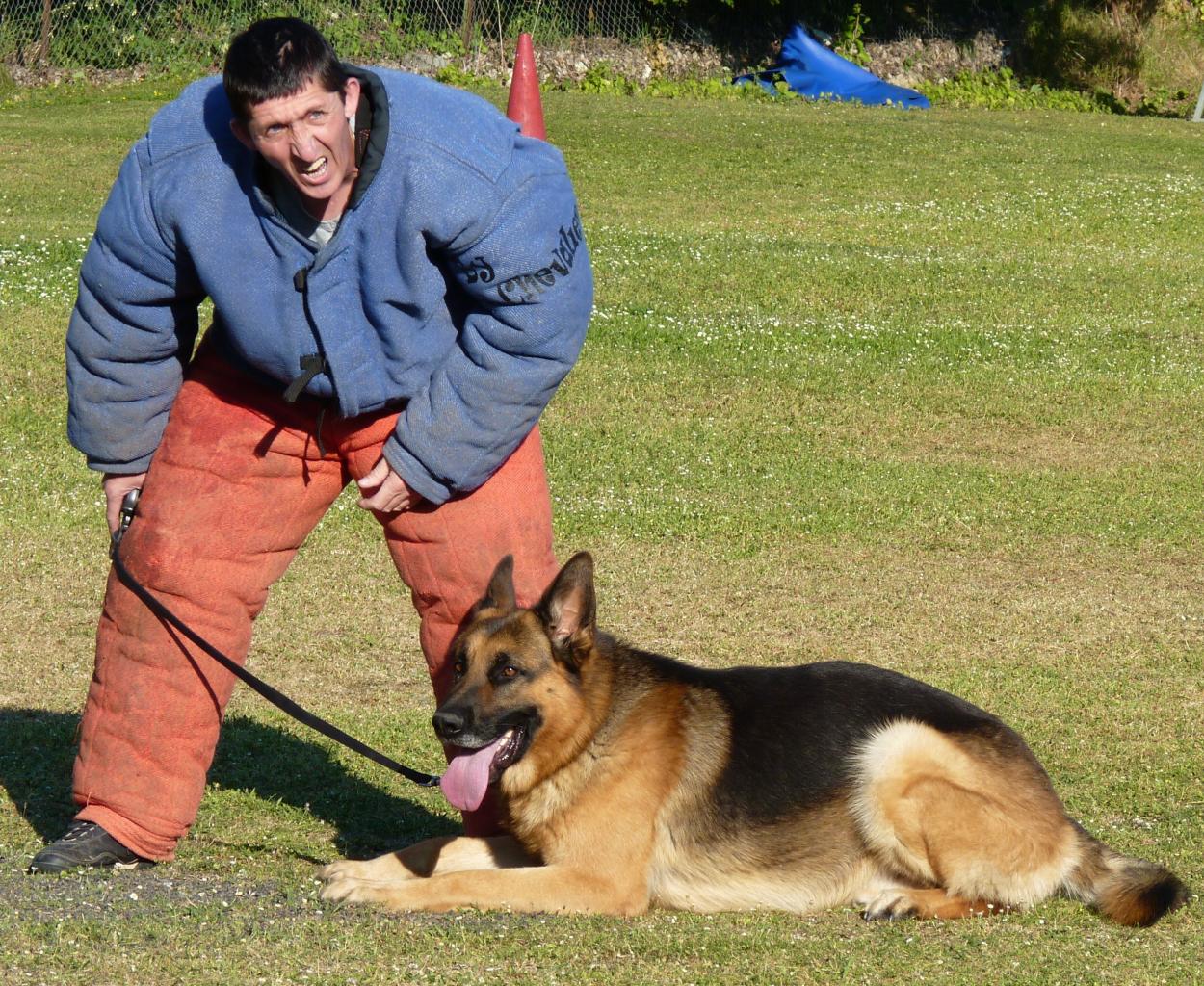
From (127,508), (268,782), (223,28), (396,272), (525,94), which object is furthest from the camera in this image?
(223,28)

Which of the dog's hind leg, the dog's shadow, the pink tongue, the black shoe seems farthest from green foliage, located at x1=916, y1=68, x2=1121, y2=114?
the black shoe

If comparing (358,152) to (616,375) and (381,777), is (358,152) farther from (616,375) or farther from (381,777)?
→ (616,375)

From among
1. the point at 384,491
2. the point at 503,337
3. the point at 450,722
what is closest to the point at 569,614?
the point at 450,722

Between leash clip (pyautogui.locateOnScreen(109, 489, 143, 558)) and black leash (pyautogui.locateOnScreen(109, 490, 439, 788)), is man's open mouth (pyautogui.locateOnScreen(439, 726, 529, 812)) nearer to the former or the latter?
black leash (pyautogui.locateOnScreen(109, 490, 439, 788))

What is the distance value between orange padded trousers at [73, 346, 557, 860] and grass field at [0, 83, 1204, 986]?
14.0 inches

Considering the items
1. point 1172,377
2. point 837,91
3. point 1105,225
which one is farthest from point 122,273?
point 837,91

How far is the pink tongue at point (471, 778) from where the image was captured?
4.68m

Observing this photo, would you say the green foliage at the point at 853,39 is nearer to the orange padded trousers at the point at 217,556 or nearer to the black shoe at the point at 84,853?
Answer: the orange padded trousers at the point at 217,556

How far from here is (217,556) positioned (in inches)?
192

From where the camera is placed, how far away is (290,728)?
678cm

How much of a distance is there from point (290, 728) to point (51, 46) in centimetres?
2115

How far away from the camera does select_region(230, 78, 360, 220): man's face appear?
4094mm

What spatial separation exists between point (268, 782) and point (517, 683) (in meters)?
1.78

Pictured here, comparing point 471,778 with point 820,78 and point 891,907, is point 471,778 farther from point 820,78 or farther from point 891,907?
point 820,78
